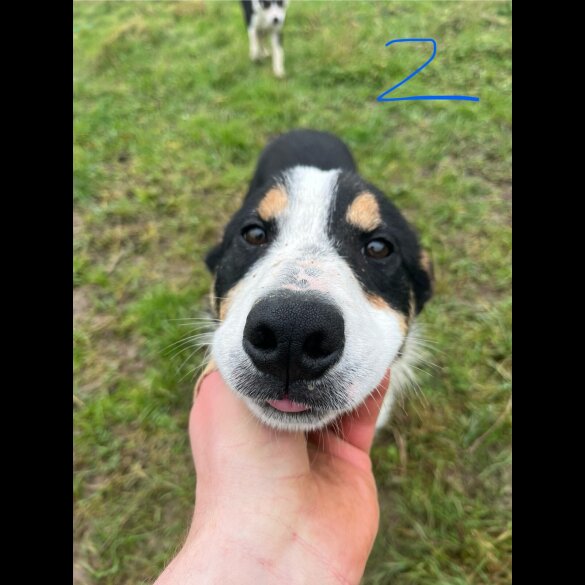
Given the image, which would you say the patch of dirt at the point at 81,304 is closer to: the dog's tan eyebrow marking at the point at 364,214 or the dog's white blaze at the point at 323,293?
the dog's white blaze at the point at 323,293

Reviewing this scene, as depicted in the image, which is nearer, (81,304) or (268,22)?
(81,304)

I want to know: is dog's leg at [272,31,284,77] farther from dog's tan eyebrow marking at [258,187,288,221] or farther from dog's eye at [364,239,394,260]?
dog's eye at [364,239,394,260]

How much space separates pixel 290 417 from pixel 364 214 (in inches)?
58.6

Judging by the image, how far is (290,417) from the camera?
2.27 m

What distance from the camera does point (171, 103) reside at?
8367 millimetres

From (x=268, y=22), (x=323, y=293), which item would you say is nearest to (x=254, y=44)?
(x=268, y=22)

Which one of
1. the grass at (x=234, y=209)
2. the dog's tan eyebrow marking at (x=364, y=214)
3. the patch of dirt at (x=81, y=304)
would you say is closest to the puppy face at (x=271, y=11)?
the grass at (x=234, y=209)

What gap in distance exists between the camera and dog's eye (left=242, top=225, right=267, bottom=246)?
3.14 metres

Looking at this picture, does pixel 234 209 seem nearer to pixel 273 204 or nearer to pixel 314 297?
pixel 273 204

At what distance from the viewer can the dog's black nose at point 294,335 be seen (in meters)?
1.94

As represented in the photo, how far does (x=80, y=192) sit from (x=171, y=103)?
113 inches

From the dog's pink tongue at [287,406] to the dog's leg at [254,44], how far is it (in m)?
8.94

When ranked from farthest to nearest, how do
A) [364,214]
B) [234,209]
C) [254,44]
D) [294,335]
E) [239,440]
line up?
[254,44], [234,209], [364,214], [239,440], [294,335]

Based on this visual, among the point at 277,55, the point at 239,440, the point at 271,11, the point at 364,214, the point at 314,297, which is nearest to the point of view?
the point at 314,297
